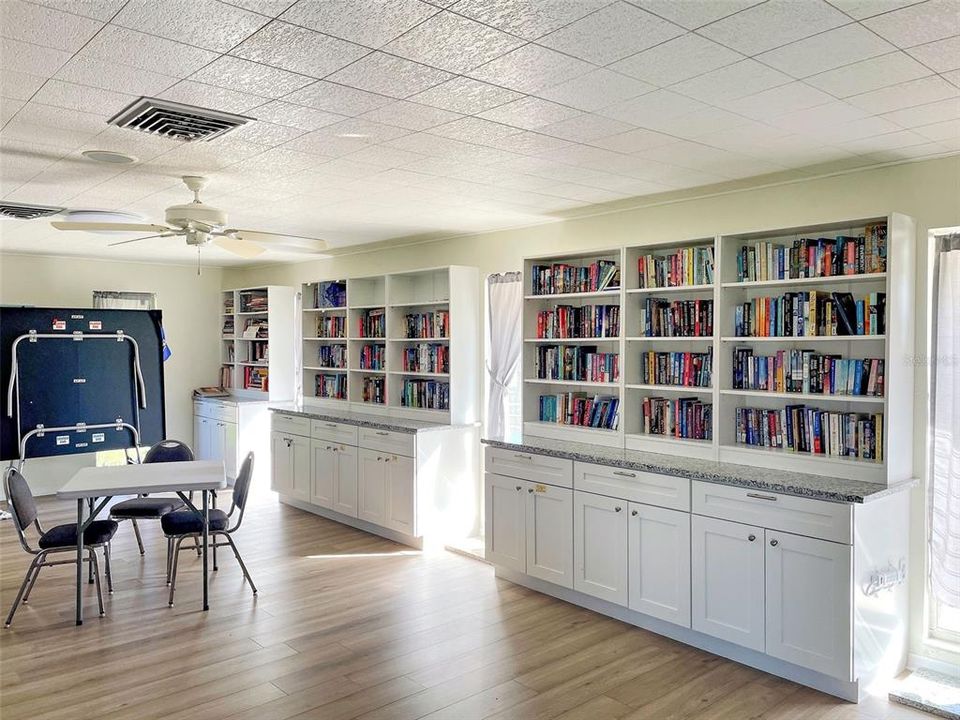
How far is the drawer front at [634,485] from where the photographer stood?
4051 mm

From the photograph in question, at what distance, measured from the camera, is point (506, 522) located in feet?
16.6

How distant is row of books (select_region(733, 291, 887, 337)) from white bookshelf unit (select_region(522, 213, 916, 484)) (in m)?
0.03

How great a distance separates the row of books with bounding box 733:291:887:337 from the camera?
378cm

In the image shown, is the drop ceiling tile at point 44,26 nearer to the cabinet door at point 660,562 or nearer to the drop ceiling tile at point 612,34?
the drop ceiling tile at point 612,34

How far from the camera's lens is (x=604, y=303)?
5.28 metres

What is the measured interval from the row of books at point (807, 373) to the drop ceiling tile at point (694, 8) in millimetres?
2268

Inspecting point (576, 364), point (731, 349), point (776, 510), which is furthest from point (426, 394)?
point (776, 510)

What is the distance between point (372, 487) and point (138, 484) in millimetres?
2096

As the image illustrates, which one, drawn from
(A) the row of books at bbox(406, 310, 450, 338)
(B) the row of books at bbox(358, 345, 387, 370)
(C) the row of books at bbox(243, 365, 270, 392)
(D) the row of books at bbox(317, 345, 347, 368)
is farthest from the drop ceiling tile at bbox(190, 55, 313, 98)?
(C) the row of books at bbox(243, 365, 270, 392)

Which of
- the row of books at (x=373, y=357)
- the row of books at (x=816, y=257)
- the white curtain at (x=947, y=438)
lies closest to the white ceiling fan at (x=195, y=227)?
the row of books at (x=373, y=357)

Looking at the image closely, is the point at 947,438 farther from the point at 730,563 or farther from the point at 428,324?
the point at 428,324

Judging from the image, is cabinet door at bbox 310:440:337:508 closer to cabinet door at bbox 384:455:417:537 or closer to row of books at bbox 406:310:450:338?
cabinet door at bbox 384:455:417:537

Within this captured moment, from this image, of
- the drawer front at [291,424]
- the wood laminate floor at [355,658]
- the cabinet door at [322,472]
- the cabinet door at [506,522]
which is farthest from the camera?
the drawer front at [291,424]

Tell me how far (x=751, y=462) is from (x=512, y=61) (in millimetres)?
2639
